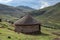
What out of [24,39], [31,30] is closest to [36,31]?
[31,30]

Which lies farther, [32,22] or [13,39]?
[32,22]

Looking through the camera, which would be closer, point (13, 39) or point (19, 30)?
point (13, 39)

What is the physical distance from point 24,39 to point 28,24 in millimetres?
17965

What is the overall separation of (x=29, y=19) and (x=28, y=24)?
179 centimetres

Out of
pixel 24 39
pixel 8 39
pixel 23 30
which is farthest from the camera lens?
pixel 23 30

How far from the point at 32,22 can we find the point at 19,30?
4067 mm

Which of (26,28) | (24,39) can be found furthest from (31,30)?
(24,39)

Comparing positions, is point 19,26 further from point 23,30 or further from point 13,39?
point 13,39

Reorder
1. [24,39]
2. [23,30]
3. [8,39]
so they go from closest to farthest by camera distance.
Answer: [8,39]
[24,39]
[23,30]

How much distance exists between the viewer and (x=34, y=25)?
180 ft

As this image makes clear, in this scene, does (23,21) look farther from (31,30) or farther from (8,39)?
(8,39)

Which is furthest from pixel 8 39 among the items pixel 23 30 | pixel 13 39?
pixel 23 30

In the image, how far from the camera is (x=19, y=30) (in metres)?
54.3

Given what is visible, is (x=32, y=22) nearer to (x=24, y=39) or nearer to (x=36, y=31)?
(x=36, y=31)
